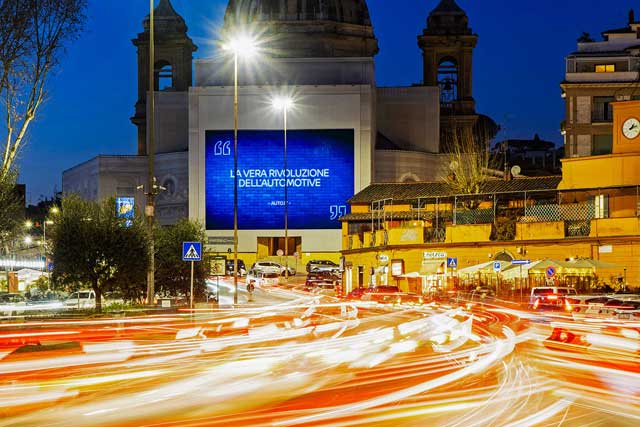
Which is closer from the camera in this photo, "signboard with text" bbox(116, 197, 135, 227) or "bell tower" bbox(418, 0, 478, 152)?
"signboard with text" bbox(116, 197, 135, 227)

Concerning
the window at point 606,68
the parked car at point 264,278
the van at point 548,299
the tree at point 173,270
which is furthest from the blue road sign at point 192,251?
the window at point 606,68

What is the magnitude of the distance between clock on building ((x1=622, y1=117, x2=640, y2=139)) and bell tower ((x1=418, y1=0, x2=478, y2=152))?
244 feet

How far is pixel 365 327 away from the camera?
102 ft

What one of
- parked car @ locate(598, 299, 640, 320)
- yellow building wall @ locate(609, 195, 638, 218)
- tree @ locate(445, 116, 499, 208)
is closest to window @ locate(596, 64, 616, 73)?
tree @ locate(445, 116, 499, 208)

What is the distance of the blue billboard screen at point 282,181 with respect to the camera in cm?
10988

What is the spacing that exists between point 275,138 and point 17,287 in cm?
4334

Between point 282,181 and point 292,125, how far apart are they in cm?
611

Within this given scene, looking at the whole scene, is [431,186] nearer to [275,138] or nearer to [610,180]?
[610,180]

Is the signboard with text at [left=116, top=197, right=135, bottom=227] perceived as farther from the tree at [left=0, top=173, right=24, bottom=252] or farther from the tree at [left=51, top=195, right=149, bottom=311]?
the tree at [left=0, top=173, right=24, bottom=252]

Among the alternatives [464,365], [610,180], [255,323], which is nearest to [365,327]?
[255,323]

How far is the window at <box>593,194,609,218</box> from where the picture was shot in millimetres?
54056

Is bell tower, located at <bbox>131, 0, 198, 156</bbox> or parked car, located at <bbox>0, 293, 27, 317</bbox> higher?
bell tower, located at <bbox>131, 0, 198, 156</bbox>

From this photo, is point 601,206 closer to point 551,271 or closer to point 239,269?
point 551,271

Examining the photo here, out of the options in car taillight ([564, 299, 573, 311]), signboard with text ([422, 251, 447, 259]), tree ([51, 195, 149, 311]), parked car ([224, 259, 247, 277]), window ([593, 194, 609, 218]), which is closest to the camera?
car taillight ([564, 299, 573, 311])
